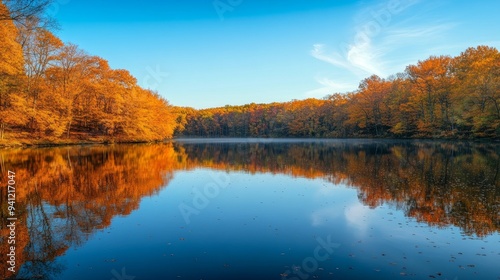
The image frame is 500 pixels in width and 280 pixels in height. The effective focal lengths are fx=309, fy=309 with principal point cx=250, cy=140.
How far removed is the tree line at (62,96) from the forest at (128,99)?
129 mm

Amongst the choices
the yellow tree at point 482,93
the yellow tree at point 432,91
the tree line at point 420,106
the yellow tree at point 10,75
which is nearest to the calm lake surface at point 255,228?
the yellow tree at point 10,75

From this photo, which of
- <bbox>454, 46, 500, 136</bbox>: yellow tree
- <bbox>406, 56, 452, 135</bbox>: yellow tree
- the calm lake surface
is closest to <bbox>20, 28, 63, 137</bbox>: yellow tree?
the calm lake surface

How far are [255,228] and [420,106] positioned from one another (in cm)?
7113

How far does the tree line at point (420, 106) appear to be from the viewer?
5038 centimetres

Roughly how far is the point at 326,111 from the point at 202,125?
67.5m

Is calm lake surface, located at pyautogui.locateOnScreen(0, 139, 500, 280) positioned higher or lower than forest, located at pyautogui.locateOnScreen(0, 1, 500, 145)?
lower

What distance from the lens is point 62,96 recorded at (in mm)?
49031

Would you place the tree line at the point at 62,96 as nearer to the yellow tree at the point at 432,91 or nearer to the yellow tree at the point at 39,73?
the yellow tree at the point at 39,73

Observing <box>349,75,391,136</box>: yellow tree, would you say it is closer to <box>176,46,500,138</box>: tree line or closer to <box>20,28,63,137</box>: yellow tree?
<box>176,46,500,138</box>: tree line

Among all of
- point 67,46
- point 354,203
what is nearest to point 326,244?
point 354,203

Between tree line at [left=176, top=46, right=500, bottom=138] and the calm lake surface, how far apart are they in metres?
41.1

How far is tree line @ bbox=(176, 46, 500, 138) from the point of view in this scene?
50375mm

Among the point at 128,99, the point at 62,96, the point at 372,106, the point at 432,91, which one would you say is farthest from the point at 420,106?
the point at 62,96

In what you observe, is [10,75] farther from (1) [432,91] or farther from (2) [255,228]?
(1) [432,91]
